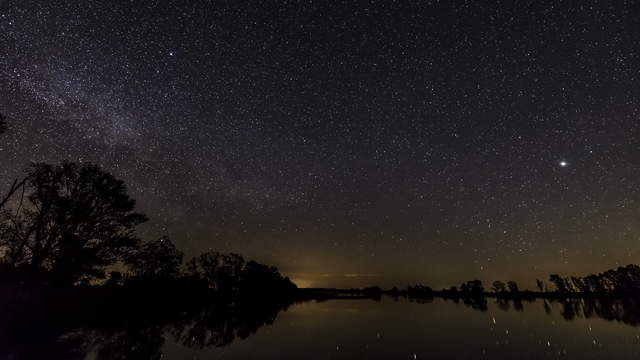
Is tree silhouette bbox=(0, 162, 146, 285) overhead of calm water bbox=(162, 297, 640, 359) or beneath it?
overhead

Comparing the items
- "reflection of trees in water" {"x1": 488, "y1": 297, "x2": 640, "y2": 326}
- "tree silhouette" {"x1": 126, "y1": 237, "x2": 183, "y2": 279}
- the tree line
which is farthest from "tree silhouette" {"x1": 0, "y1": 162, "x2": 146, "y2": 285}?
"reflection of trees in water" {"x1": 488, "y1": 297, "x2": 640, "y2": 326}

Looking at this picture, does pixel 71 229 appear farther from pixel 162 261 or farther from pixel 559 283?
pixel 559 283

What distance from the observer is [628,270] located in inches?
5925

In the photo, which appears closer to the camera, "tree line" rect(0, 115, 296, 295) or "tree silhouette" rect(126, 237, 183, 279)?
"tree line" rect(0, 115, 296, 295)

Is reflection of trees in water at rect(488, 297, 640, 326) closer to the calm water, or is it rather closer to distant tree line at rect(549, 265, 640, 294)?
the calm water

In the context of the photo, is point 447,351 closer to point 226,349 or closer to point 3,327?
point 226,349

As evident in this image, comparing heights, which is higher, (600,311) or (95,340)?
(600,311)

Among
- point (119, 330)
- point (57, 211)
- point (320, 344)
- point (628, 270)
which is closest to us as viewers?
point (320, 344)

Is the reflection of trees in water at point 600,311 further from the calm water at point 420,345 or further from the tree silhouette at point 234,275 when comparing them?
the tree silhouette at point 234,275

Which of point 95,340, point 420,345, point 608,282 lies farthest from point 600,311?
point 608,282

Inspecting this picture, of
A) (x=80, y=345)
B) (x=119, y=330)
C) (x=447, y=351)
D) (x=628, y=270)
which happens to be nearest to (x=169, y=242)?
(x=119, y=330)

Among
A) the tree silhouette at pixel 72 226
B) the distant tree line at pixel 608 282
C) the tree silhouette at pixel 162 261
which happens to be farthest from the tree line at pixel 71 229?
the distant tree line at pixel 608 282

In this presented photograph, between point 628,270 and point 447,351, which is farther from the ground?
point 628,270

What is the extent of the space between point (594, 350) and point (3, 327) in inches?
1443
